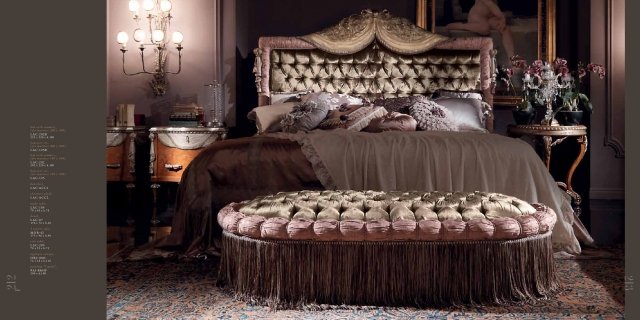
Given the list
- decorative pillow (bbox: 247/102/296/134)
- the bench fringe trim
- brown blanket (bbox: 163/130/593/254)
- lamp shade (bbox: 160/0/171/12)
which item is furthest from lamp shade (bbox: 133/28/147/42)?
the bench fringe trim

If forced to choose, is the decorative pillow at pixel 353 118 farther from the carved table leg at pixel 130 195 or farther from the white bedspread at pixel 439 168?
the carved table leg at pixel 130 195

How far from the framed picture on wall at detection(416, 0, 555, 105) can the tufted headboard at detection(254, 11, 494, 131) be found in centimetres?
23

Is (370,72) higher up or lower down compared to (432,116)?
higher up

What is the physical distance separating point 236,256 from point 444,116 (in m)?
2.43

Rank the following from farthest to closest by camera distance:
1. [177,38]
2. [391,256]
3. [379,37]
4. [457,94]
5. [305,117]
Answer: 1. [379,37]
2. [177,38]
3. [457,94]
4. [305,117]
5. [391,256]

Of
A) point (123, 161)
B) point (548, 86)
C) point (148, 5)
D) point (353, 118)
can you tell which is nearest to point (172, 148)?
point (123, 161)

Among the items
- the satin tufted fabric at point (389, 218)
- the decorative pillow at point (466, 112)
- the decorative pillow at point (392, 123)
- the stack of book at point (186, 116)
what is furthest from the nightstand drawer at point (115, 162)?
the satin tufted fabric at point (389, 218)

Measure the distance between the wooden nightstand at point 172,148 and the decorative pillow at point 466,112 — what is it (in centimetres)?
185

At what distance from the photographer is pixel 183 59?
5914mm

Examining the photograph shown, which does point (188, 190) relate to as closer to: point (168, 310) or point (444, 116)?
point (168, 310)

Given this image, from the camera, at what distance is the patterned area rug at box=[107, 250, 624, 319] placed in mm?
2754

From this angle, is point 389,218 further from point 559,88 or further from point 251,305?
point 559,88

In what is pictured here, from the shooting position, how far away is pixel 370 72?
595 cm

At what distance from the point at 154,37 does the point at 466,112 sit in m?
2.56
